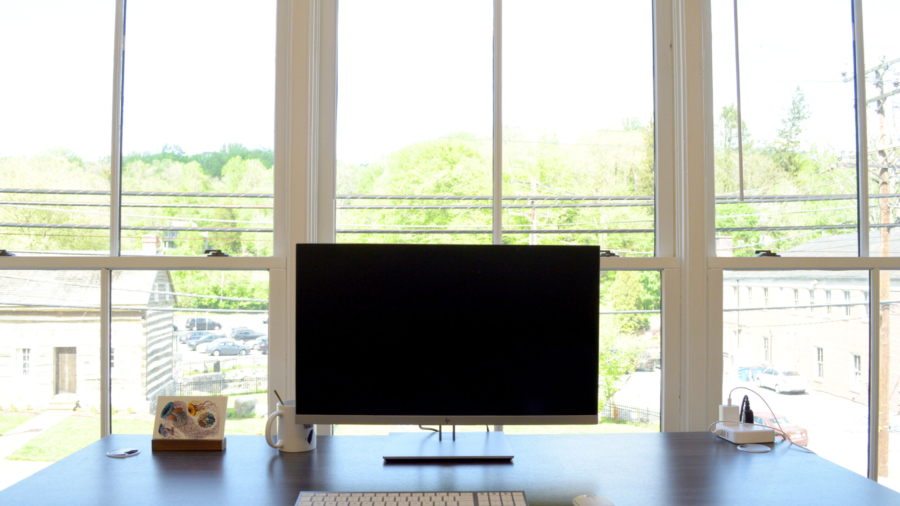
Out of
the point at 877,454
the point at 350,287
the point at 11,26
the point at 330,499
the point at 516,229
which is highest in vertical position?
the point at 11,26

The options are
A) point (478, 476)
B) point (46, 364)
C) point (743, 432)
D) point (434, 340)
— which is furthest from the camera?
point (46, 364)

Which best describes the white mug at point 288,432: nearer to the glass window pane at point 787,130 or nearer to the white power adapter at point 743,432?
the white power adapter at point 743,432

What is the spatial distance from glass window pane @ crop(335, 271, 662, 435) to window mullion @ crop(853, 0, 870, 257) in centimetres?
77

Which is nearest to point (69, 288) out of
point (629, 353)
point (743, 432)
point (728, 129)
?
point (629, 353)

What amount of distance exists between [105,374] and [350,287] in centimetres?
110

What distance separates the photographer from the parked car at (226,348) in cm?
201

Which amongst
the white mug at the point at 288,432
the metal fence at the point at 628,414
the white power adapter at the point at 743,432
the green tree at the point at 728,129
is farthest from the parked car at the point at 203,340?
the green tree at the point at 728,129

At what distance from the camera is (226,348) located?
2.01 m

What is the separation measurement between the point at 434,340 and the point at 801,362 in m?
1.41

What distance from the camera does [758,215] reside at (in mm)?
2107

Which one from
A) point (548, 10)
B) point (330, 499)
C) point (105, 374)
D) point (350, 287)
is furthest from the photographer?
point (548, 10)

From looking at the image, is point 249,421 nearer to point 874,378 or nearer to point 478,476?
Result: point 478,476

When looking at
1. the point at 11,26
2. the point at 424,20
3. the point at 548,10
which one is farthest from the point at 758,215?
the point at 11,26

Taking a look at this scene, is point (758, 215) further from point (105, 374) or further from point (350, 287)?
point (105, 374)
